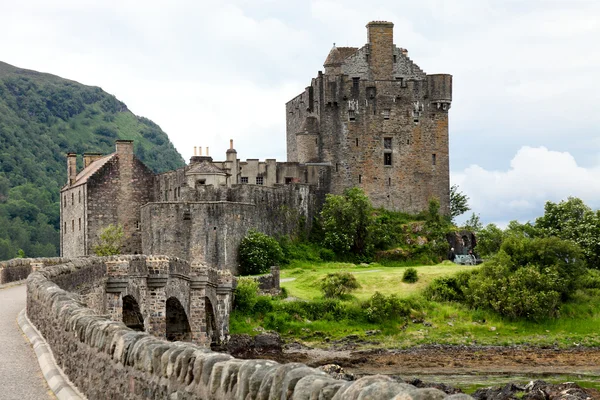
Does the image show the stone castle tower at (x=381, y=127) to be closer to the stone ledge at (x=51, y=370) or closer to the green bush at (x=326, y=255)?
the green bush at (x=326, y=255)

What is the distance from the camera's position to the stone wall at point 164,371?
25.9 ft

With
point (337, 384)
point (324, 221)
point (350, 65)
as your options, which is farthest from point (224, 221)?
point (337, 384)

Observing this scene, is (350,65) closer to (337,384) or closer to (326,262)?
(326,262)

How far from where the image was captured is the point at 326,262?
63.7 m

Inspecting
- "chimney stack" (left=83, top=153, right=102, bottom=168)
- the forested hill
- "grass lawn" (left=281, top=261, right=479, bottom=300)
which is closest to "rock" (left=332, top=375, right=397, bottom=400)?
"grass lawn" (left=281, top=261, right=479, bottom=300)

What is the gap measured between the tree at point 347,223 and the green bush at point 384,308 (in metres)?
13.3

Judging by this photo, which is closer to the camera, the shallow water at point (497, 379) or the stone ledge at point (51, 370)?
the stone ledge at point (51, 370)

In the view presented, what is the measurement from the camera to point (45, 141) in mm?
135625

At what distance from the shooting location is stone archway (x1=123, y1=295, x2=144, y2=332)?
33.8 m

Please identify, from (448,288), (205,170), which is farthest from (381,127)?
(448,288)

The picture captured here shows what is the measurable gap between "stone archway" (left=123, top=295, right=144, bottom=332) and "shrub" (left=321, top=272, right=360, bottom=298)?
1896 centimetres

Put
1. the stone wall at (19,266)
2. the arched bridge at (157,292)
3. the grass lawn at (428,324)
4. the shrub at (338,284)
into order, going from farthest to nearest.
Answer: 1. the shrub at (338,284)
2. the grass lawn at (428,324)
3. the stone wall at (19,266)
4. the arched bridge at (157,292)

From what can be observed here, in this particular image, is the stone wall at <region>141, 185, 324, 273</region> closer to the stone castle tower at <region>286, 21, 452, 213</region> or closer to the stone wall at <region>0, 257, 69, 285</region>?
the stone castle tower at <region>286, 21, 452, 213</region>

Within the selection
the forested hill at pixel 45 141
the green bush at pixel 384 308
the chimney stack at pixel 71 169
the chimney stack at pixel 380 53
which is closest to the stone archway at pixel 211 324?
the green bush at pixel 384 308
